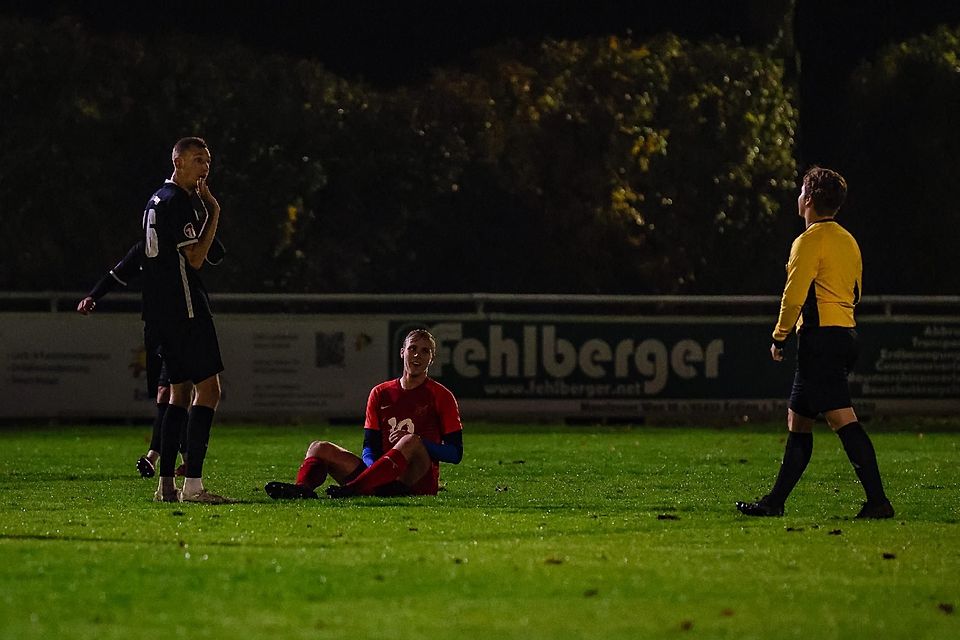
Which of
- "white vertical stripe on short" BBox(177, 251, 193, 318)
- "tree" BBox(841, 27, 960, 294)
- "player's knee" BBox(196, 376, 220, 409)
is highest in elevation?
"tree" BBox(841, 27, 960, 294)

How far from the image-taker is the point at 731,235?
108 ft

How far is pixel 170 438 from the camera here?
11586 mm

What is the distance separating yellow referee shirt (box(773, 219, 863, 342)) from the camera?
10.5 metres

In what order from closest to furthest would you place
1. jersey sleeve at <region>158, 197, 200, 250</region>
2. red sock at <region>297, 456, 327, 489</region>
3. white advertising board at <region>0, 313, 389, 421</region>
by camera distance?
1. jersey sleeve at <region>158, 197, 200, 250</region>
2. red sock at <region>297, 456, 327, 489</region>
3. white advertising board at <region>0, 313, 389, 421</region>

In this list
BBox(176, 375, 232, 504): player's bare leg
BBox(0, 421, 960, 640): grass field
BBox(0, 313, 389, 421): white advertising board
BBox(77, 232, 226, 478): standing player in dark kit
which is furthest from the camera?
BBox(0, 313, 389, 421): white advertising board

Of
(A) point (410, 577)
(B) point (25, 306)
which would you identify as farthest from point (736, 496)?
(B) point (25, 306)

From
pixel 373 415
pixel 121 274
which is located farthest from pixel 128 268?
pixel 373 415

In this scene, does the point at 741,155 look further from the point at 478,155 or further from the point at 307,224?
the point at 307,224

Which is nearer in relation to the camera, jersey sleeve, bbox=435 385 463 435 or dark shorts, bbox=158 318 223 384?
dark shorts, bbox=158 318 223 384

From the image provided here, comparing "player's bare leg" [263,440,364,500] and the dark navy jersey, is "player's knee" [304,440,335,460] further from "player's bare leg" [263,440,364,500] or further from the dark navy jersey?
the dark navy jersey

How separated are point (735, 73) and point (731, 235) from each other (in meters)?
2.75

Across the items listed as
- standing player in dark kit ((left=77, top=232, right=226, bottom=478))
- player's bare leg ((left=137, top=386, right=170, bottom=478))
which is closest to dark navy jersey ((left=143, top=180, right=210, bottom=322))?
standing player in dark kit ((left=77, top=232, right=226, bottom=478))

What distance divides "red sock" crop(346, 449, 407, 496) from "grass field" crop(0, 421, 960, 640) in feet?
0.84

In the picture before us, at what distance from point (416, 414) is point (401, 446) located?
0.90 feet
